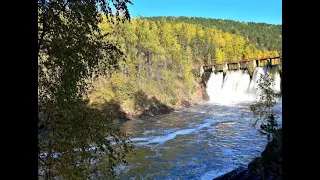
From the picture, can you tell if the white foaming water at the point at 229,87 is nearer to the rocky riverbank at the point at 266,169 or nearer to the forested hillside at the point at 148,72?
the forested hillside at the point at 148,72

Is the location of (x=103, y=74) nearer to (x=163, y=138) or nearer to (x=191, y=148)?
(x=191, y=148)

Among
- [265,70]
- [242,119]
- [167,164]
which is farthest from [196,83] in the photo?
[167,164]

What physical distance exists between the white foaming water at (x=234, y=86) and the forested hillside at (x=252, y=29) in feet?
175

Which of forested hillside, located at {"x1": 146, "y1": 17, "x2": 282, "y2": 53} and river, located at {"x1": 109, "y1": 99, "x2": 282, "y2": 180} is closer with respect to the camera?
river, located at {"x1": 109, "y1": 99, "x2": 282, "y2": 180}

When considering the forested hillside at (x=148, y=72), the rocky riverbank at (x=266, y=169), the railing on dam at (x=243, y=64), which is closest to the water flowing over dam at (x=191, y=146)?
the rocky riverbank at (x=266, y=169)

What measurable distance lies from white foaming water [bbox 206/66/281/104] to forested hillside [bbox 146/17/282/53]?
5329 centimetres

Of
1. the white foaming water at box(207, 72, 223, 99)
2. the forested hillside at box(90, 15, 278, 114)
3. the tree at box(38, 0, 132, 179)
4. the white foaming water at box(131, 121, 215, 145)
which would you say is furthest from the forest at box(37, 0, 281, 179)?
the white foaming water at box(207, 72, 223, 99)

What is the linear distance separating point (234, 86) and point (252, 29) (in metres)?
105

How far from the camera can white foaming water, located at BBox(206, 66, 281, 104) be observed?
165ft

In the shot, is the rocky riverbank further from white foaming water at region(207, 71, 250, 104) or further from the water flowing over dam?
white foaming water at region(207, 71, 250, 104)

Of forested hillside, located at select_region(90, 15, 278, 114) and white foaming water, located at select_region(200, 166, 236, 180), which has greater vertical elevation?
forested hillside, located at select_region(90, 15, 278, 114)

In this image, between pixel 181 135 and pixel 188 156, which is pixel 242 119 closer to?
pixel 181 135

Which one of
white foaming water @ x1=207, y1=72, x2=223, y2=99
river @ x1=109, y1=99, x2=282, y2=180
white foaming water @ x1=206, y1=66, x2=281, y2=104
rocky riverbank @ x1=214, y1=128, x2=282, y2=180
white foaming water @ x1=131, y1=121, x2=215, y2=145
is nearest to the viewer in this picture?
rocky riverbank @ x1=214, y1=128, x2=282, y2=180
